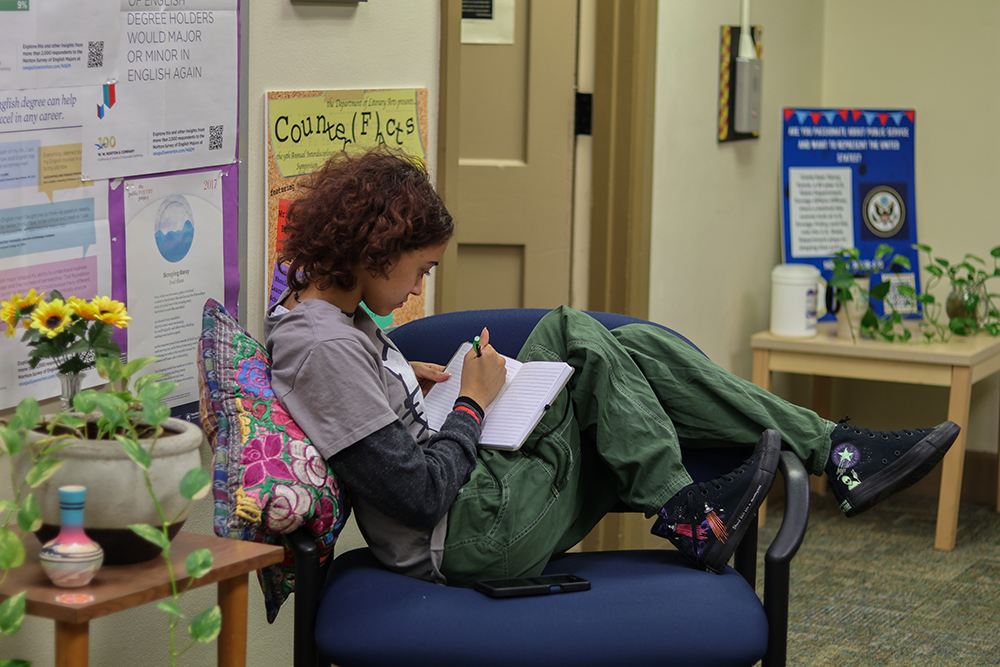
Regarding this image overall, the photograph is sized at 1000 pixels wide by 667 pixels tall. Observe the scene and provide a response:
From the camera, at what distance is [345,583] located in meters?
1.64

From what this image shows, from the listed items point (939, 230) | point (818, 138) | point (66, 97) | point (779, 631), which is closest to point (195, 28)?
point (66, 97)

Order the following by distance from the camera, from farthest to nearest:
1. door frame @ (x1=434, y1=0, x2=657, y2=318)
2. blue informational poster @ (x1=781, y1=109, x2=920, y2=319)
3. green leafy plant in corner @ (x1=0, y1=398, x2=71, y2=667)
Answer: blue informational poster @ (x1=781, y1=109, x2=920, y2=319) → door frame @ (x1=434, y1=0, x2=657, y2=318) → green leafy plant in corner @ (x1=0, y1=398, x2=71, y2=667)

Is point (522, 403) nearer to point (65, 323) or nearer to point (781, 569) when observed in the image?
point (781, 569)

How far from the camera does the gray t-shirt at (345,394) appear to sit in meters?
1.54

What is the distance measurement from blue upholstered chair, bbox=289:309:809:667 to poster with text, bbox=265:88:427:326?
63 centimetres

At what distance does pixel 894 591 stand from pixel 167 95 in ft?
Result: 7.70

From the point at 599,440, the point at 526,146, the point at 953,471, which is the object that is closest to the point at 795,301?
the point at 953,471

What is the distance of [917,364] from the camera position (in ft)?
11.5

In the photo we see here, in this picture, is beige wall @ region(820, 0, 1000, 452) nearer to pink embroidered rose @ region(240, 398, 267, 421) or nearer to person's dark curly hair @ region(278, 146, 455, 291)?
person's dark curly hair @ region(278, 146, 455, 291)

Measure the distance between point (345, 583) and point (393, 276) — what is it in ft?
1.47

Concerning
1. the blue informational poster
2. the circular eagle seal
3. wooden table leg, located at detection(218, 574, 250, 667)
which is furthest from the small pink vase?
the circular eagle seal

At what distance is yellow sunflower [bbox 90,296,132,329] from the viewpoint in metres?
1.38

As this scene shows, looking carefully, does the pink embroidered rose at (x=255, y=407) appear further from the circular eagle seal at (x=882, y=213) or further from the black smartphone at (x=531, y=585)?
the circular eagle seal at (x=882, y=213)

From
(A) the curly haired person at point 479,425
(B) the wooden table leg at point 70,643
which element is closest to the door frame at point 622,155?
(A) the curly haired person at point 479,425
